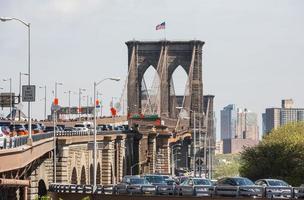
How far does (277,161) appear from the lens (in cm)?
11319

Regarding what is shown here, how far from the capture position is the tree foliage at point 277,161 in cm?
11094

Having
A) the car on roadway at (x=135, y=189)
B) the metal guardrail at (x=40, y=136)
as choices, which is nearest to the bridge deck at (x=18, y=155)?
the metal guardrail at (x=40, y=136)

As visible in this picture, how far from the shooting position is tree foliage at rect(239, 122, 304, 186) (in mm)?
110938

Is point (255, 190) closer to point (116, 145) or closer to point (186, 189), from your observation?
point (186, 189)

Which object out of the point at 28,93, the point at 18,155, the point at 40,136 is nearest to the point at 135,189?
the point at 40,136

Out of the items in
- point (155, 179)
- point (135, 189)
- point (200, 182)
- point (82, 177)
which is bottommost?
point (82, 177)

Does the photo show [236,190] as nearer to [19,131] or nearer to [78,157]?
[19,131]

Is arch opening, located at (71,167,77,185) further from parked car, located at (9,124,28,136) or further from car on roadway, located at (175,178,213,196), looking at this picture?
car on roadway, located at (175,178,213,196)

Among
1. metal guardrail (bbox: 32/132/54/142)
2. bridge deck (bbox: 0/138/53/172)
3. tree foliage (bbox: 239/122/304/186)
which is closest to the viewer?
bridge deck (bbox: 0/138/53/172)

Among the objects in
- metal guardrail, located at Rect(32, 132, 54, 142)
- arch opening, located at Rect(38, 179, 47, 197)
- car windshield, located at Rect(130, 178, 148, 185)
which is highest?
metal guardrail, located at Rect(32, 132, 54, 142)

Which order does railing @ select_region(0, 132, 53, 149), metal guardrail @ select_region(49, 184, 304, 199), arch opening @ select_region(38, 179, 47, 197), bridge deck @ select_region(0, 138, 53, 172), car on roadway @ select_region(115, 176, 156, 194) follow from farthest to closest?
arch opening @ select_region(38, 179, 47, 197)
car on roadway @ select_region(115, 176, 156, 194)
metal guardrail @ select_region(49, 184, 304, 199)
railing @ select_region(0, 132, 53, 149)
bridge deck @ select_region(0, 138, 53, 172)

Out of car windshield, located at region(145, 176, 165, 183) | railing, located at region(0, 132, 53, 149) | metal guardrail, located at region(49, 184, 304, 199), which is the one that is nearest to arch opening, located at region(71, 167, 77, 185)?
car windshield, located at region(145, 176, 165, 183)

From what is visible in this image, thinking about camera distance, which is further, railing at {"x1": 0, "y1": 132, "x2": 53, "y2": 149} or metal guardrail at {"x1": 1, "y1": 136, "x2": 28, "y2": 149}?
railing at {"x1": 0, "y1": 132, "x2": 53, "y2": 149}

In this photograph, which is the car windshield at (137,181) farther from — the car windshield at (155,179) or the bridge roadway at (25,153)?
the bridge roadway at (25,153)
